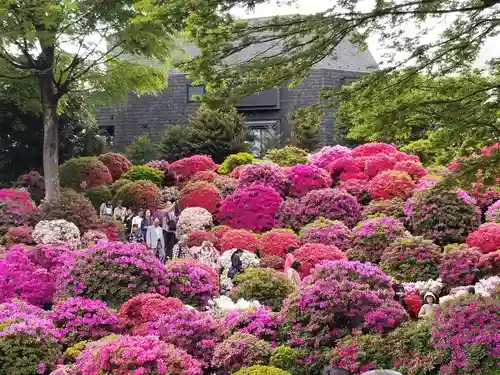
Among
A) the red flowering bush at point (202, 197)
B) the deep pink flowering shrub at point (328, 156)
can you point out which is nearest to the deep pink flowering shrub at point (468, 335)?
the red flowering bush at point (202, 197)

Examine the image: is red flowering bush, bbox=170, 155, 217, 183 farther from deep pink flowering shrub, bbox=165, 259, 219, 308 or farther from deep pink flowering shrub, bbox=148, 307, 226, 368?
deep pink flowering shrub, bbox=148, 307, 226, 368

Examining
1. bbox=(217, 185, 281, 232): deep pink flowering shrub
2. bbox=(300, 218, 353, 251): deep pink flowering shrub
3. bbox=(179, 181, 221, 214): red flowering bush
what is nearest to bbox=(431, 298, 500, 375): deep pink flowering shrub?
bbox=(300, 218, 353, 251): deep pink flowering shrub

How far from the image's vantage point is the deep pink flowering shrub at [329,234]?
1522 centimetres

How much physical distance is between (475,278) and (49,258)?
7915 millimetres

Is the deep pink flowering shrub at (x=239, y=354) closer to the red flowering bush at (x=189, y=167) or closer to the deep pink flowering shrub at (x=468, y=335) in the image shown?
the deep pink flowering shrub at (x=468, y=335)

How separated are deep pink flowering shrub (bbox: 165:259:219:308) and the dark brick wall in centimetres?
1964

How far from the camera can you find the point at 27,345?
8.65m

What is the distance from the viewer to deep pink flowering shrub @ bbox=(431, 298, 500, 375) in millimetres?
7168

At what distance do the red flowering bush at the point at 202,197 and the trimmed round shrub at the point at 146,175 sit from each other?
8.26ft

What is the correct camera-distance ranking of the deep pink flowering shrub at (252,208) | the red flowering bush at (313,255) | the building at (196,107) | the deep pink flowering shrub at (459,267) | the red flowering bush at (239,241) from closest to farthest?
the deep pink flowering shrub at (459,267) → the red flowering bush at (313,255) → the red flowering bush at (239,241) → the deep pink flowering shrub at (252,208) → the building at (196,107)

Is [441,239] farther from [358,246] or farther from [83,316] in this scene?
[83,316]

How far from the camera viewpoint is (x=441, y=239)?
1467cm

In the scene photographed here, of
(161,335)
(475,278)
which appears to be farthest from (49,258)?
(475,278)

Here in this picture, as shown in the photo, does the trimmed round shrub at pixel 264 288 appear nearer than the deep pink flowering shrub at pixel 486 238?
Yes
